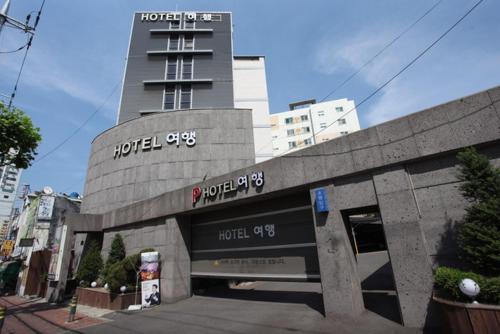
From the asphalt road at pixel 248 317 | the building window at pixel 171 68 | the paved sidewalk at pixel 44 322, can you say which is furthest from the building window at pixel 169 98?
the asphalt road at pixel 248 317

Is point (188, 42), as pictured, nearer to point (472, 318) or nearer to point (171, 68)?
point (171, 68)

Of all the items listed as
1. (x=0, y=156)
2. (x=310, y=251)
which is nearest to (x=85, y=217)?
(x=0, y=156)

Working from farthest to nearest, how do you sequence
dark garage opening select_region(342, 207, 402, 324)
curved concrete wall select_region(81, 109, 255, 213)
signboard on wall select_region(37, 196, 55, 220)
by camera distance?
signboard on wall select_region(37, 196, 55, 220), curved concrete wall select_region(81, 109, 255, 213), dark garage opening select_region(342, 207, 402, 324)

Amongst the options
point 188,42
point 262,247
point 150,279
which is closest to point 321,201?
point 262,247

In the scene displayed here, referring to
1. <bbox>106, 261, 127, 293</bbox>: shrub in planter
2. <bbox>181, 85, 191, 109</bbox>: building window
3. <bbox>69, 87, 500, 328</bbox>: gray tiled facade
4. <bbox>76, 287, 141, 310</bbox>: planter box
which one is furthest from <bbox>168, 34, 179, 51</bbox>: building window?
<bbox>69, 87, 500, 328</bbox>: gray tiled facade

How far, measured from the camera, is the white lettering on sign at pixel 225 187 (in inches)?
419

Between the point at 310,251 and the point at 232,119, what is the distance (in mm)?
16917

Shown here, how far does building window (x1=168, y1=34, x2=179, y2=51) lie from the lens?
34719 mm

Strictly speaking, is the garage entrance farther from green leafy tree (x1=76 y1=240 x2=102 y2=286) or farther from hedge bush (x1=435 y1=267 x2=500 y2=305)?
green leafy tree (x1=76 y1=240 x2=102 y2=286)

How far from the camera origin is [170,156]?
2269 cm

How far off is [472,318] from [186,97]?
103 ft

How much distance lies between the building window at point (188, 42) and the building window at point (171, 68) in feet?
8.77

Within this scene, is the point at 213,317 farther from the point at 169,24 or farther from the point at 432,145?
the point at 169,24

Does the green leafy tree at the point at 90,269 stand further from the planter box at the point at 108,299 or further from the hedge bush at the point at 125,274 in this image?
the hedge bush at the point at 125,274
